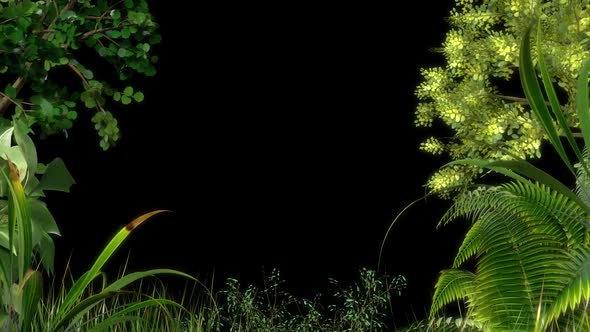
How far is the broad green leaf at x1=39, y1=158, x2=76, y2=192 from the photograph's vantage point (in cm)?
563

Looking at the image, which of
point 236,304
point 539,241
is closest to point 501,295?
point 539,241

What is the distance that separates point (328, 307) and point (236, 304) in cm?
69

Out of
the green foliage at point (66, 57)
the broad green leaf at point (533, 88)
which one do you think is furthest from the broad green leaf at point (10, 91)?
the broad green leaf at point (533, 88)

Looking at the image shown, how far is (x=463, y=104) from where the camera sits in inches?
372

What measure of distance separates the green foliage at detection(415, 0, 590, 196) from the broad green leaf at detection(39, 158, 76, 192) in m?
4.31

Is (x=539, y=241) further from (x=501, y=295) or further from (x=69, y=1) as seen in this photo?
(x=69, y=1)

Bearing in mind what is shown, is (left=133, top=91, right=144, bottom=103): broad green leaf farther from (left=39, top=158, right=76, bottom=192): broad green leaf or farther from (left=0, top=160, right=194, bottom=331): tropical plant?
(left=0, top=160, right=194, bottom=331): tropical plant

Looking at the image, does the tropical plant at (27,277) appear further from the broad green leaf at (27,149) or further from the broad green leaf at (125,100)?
the broad green leaf at (125,100)

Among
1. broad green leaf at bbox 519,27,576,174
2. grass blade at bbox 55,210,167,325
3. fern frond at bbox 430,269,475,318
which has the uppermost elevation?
broad green leaf at bbox 519,27,576,174

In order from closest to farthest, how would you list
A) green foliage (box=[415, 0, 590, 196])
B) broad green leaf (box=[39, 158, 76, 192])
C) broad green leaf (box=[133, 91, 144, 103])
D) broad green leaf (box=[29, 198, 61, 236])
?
broad green leaf (box=[39, 158, 76, 192]) → broad green leaf (box=[29, 198, 61, 236]) → broad green leaf (box=[133, 91, 144, 103]) → green foliage (box=[415, 0, 590, 196])

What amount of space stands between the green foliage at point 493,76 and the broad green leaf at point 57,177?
14.2 ft

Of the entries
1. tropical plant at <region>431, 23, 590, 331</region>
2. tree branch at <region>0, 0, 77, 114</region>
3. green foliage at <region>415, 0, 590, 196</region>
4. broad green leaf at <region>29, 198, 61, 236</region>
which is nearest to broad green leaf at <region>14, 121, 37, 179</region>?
broad green leaf at <region>29, 198, 61, 236</region>

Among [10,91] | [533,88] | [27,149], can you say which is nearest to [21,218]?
[27,149]

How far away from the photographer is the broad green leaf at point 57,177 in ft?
18.5
